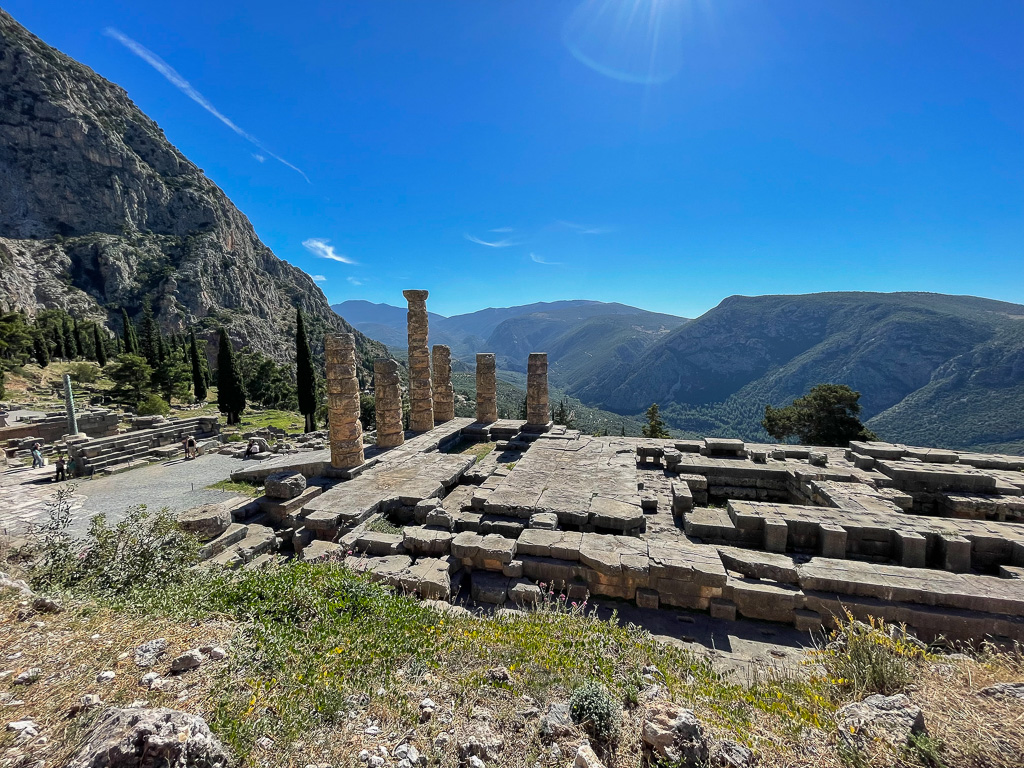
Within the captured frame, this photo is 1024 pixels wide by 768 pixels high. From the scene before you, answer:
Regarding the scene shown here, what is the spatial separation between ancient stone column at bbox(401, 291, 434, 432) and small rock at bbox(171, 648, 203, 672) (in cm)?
1424

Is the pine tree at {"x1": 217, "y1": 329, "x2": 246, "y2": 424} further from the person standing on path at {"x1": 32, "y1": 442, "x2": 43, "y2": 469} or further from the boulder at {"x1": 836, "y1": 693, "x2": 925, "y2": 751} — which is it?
the boulder at {"x1": 836, "y1": 693, "x2": 925, "y2": 751}

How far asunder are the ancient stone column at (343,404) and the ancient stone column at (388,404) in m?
2.46

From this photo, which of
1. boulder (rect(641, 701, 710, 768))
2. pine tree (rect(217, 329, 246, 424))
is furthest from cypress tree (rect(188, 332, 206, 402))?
boulder (rect(641, 701, 710, 768))

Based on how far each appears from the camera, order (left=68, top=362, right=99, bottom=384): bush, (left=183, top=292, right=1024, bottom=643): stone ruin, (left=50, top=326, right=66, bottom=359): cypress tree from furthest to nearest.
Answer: (left=50, top=326, right=66, bottom=359): cypress tree < (left=68, top=362, right=99, bottom=384): bush < (left=183, top=292, right=1024, bottom=643): stone ruin

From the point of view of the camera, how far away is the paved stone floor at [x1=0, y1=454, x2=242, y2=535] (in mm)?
11961

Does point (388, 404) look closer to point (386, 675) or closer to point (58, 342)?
point (386, 675)

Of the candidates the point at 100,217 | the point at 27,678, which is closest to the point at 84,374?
the point at 27,678

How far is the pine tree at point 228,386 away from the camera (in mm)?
31312

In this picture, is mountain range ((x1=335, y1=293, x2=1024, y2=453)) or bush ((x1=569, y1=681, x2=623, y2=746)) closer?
bush ((x1=569, y1=681, x2=623, y2=746))

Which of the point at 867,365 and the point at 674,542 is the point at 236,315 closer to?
the point at 674,542

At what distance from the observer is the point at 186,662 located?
12.3 feet

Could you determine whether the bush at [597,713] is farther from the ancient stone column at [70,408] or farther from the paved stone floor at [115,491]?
the ancient stone column at [70,408]

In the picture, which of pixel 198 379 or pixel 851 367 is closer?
pixel 198 379

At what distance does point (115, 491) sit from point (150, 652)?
14.4m
